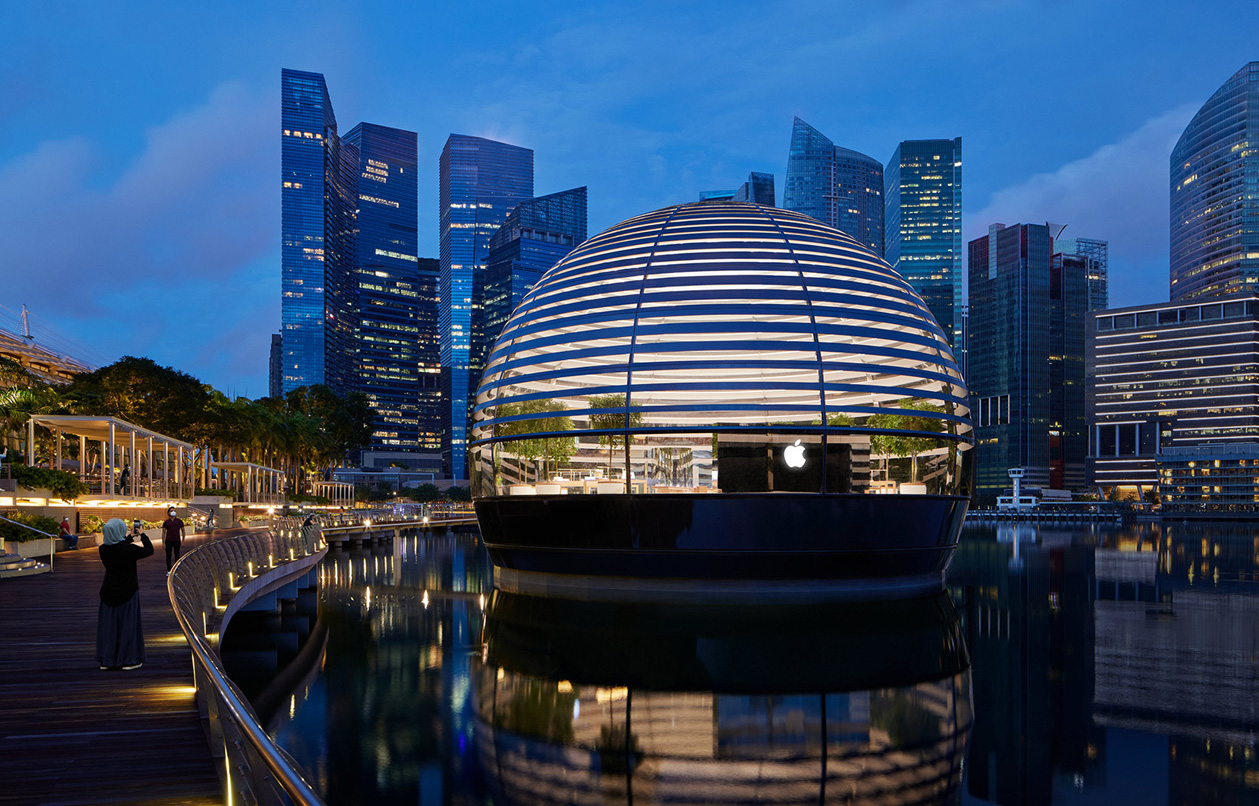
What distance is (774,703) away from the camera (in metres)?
14.5

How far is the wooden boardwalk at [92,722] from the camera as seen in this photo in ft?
21.3

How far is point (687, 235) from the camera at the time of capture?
30344 mm

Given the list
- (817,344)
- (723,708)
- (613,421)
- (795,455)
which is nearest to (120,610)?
(723,708)

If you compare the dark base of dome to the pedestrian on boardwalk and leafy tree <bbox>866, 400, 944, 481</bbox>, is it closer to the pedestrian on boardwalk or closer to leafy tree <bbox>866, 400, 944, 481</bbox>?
leafy tree <bbox>866, 400, 944, 481</bbox>

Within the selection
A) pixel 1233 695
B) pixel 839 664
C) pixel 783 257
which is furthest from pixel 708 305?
pixel 1233 695

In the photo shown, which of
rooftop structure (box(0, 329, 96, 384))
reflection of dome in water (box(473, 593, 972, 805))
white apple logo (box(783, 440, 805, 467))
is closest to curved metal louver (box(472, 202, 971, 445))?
white apple logo (box(783, 440, 805, 467))

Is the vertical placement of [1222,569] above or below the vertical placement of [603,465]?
below

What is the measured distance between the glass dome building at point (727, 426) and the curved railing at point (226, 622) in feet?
22.6

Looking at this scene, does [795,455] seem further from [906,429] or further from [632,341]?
[632,341]

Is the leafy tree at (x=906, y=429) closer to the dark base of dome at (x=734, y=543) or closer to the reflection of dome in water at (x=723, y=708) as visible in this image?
the dark base of dome at (x=734, y=543)

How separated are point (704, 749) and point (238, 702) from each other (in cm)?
802

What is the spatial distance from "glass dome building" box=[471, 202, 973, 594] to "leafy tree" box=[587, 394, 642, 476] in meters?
0.07

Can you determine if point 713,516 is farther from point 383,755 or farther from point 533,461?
point 383,755

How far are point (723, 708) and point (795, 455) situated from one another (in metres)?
12.1
